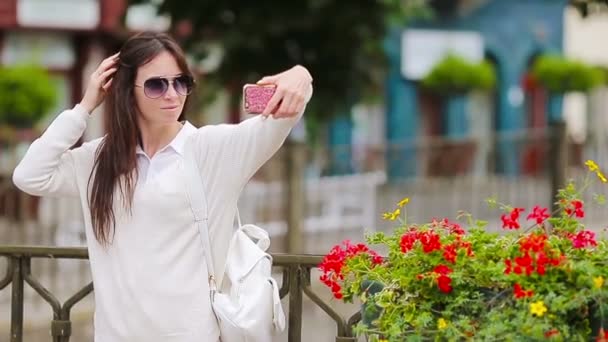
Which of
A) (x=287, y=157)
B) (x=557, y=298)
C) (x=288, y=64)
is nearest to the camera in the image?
(x=557, y=298)

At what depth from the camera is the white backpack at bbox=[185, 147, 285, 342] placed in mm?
3723

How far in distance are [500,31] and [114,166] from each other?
23254 millimetres

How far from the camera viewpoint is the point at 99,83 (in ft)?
12.9

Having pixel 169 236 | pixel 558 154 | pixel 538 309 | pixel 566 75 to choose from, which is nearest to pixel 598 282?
pixel 538 309

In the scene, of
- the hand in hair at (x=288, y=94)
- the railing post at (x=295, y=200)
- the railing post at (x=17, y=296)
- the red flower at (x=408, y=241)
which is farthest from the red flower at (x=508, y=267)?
the railing post at (x=295, y=200)

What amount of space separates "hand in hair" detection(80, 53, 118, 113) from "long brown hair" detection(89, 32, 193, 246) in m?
0.02

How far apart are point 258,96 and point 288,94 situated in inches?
3.4

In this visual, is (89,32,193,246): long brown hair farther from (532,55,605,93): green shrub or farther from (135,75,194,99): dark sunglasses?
(532,55,605,93): green shrub

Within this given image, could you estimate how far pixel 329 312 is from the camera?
14.6 feet

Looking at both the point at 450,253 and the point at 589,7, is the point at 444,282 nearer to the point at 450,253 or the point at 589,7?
the point at 450,253

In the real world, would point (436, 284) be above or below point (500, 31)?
below

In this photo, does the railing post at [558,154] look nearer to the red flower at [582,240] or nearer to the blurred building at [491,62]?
the blurred building at [491,62]

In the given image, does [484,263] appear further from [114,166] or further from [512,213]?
[114,166]

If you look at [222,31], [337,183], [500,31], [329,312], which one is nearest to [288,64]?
[222,31]
